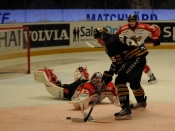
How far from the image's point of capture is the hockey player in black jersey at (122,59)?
6.39m

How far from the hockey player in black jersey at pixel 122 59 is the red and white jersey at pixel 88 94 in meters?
0.52

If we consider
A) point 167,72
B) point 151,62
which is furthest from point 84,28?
point 167,72

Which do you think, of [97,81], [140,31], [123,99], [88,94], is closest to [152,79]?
[140,31]

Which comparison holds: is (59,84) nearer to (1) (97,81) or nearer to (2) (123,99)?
(1) (97,81)

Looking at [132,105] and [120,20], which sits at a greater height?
[120,20]

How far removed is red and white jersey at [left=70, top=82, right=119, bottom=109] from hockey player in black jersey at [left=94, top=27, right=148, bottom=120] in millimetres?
521

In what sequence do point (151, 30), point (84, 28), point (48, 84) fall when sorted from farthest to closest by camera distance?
point (84, 28)
point (151, 30)
point (48, 84)

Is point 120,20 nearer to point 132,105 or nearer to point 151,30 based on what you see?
point 151,30

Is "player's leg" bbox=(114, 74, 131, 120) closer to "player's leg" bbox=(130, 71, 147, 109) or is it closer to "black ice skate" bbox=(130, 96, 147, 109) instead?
"player's leg" bbox=(130, 71, 147, 109)

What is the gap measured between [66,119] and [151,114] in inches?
42.9

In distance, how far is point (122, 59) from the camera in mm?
6578

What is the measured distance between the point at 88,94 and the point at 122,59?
74cm

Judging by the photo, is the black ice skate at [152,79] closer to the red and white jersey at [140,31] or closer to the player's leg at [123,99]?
the red and white jersey at [140,31]

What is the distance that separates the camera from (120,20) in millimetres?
15711
